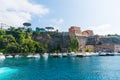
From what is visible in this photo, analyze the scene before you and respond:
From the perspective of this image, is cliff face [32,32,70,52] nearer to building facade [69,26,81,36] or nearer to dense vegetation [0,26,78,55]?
dense vegetation [0,26,78,55]

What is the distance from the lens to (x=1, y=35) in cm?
15525

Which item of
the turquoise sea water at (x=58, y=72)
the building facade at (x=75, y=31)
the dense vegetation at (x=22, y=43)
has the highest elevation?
the building facade at (x=75, y=31)

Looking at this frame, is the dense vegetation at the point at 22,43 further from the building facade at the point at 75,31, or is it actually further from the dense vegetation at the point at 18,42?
the building facade at the point at 75,31

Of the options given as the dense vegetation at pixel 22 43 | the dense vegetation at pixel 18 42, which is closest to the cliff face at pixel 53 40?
the dense vegetation at pixel 22 43

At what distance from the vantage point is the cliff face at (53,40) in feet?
544

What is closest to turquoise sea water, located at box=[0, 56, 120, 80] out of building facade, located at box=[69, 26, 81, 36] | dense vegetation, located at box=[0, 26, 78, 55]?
dense vegetation, located at box=[0, 26, 78, 55]

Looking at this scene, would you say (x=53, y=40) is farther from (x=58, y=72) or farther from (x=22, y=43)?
(x=58, y=72)

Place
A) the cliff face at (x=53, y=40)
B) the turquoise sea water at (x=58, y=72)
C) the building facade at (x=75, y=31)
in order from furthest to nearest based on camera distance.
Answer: the building facade at (x=75, y=31)
the cliff face at (x=53, y=40)
the turquoise sea water at (x=58, y=72)

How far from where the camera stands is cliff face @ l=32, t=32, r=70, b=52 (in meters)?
166

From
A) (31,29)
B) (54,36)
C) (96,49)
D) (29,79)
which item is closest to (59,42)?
(54,36)

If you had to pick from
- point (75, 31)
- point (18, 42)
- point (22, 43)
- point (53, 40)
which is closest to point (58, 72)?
point (22, 43)

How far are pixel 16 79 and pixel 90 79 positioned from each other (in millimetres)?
12753

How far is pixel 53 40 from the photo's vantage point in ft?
562

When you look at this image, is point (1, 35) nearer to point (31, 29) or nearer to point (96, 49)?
point (31, 29)
